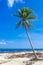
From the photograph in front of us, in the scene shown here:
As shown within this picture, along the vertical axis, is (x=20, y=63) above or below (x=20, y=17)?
below

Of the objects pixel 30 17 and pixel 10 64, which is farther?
pixel 30 17

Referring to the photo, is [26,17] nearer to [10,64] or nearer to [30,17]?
[30,17]

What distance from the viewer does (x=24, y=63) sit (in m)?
45.9

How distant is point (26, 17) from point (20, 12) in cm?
208

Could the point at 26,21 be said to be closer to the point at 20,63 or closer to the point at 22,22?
the point at 22,22

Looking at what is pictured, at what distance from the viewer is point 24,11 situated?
54.2m

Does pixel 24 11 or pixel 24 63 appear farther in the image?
pixel 24 11

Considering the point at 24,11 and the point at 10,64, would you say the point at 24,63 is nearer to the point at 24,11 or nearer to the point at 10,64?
the point at 10,64

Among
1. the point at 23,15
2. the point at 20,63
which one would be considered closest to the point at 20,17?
the point at 23,15

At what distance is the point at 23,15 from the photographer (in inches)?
2140

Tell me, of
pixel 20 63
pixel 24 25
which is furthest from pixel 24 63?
pixel 24 25

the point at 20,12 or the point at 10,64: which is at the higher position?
the point at 20,12

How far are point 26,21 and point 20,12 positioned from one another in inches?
114

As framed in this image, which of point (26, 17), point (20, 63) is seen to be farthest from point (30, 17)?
point (20, 63)
